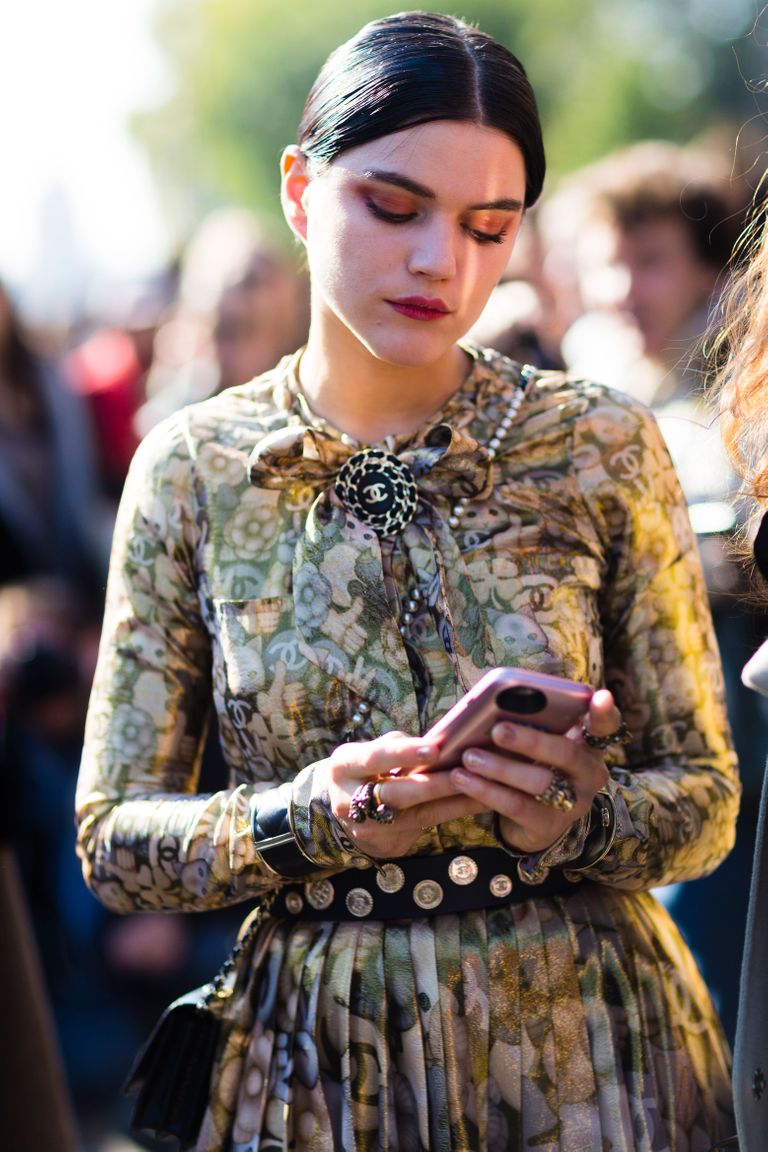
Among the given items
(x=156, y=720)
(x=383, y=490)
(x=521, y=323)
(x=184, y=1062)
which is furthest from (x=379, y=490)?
(x=521, y=323)

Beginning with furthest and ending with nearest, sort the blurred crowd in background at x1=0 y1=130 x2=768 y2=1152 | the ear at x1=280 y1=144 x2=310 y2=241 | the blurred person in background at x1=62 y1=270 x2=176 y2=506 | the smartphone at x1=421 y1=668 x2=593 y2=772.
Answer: the blurred person in background at x1=62 y1=270 x2=176 y2=506
the blurred crowd in background at x1=0 y1=130 x2=768 y2=1152
the ear at x1=280 y1=144 x2=310 y2=241
the smartphone at x1=421 y1=668 x2=593 y2=772

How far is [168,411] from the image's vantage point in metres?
5.45

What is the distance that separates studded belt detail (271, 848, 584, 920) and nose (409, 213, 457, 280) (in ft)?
2.55

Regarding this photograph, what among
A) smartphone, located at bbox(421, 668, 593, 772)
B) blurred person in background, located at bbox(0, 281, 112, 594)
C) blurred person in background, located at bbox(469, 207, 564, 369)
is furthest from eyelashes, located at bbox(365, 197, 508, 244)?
blurred person in background, located at bbox(0, 281, 112, 594)

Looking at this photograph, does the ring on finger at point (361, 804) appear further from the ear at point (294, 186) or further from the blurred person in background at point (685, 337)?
the blurred person in background at point (685, 337)

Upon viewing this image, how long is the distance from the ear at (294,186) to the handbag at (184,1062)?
1003 millimetres

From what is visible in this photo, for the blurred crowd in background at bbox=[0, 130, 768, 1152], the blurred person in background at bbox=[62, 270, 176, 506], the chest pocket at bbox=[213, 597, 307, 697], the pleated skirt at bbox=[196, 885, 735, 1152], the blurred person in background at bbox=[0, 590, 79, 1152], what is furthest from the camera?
the blurred person in background at bbox=[62, 270, 176, 506]

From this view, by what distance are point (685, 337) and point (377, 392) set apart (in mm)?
1678

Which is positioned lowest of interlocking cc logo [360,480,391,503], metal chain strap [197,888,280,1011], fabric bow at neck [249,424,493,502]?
metal chain strap [197,888,280,1011]


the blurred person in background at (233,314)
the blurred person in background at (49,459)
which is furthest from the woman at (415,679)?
the blurred person in background at (49,459)

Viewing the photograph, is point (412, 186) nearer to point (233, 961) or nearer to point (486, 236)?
point (486, 236)

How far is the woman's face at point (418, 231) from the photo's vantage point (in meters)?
2.12

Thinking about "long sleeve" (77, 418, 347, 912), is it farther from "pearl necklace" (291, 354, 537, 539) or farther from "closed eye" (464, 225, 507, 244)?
"closed eye" (464, 225, 507, 244)

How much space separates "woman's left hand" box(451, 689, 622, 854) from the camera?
181 centimetres
